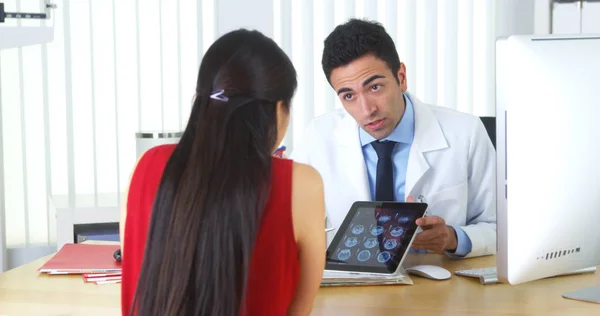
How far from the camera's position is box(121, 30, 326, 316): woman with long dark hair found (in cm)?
129

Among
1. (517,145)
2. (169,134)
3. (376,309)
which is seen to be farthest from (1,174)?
(517,145)

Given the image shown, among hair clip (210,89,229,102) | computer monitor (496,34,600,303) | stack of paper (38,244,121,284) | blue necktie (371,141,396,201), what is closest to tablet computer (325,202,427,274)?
computer monitor (496,34,600,303)

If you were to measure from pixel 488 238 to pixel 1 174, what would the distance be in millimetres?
2448

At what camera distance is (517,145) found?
155 cm

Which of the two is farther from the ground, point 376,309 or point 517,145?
point 517,145

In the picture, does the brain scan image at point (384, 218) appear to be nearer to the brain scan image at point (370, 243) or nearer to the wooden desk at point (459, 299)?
the brain scan image at point (370, 243)

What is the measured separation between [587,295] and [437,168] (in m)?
0.88

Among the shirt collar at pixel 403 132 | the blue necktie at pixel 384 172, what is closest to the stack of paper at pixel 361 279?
the blue necktie at pixel 384 172

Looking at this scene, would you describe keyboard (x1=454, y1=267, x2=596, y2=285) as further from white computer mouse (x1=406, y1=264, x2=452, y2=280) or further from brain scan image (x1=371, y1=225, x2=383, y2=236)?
brain scan image (x1=371, y1=225, x2=383, y2=236)

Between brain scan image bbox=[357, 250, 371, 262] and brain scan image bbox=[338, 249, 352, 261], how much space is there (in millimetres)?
25

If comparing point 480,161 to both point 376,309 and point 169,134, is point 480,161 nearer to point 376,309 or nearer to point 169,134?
point 376,309

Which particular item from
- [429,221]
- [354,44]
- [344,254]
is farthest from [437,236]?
[354,44]

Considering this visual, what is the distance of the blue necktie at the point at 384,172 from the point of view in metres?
2.50

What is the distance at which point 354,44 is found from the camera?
8.00 ft
